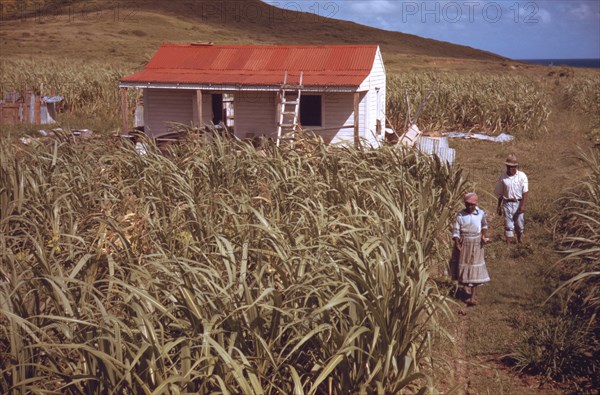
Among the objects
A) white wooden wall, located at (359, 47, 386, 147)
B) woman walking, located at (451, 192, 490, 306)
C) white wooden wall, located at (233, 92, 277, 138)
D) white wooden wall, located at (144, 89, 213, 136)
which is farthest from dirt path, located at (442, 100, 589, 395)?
white wooden wall, located at (144, 89, 213, 136)

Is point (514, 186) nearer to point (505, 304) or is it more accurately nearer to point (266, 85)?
point (505, 304)

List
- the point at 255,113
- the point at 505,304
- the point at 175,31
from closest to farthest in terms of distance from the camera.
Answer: the point at 505,304, the point at 255,113, the point at 175,31

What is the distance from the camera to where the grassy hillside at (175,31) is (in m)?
59.9

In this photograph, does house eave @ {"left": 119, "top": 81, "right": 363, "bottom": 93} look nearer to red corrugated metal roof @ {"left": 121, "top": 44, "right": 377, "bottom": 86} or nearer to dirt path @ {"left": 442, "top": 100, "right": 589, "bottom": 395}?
red corrugated metal roof @ {"left": 121, "top": 44, "right": 377, "bottom": 86}

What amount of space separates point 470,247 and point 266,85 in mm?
10929

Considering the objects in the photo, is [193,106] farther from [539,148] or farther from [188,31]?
[188,31]

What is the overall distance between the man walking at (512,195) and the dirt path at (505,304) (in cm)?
32

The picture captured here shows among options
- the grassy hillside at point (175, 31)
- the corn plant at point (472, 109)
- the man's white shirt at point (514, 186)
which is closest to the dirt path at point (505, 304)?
the man's white shirt at point (514, 186)

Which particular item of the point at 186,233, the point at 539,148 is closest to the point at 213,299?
the point at 186,233

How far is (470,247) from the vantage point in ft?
24.5

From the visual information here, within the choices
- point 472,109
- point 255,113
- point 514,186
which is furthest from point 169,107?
point 514,186

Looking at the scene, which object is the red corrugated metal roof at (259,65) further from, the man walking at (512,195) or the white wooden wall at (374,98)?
the man walking at (512,195)

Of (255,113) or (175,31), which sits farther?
(175,31)

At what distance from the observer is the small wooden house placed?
17.6 m
